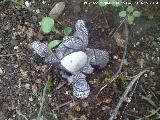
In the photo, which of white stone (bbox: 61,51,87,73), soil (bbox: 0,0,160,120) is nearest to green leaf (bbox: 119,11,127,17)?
soil (bbox: 0,0,160,120)

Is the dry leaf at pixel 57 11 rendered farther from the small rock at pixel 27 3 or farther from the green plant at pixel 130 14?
the green plant at pixel 130 14

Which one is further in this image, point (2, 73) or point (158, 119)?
point (2, 73)

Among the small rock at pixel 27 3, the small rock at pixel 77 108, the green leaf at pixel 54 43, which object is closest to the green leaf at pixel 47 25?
the green leaf at pixel 54 43

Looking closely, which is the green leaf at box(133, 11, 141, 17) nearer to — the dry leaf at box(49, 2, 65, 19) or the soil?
the soil

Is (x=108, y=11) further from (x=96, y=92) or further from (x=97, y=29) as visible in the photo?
(x=96, y=92)

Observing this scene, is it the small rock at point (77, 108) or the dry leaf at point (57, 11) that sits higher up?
the dry leaf at point (57, 11)

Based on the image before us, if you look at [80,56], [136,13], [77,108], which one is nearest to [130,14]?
[136,13]

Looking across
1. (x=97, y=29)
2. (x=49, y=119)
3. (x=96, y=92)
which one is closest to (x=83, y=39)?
(x=97, y=29)
